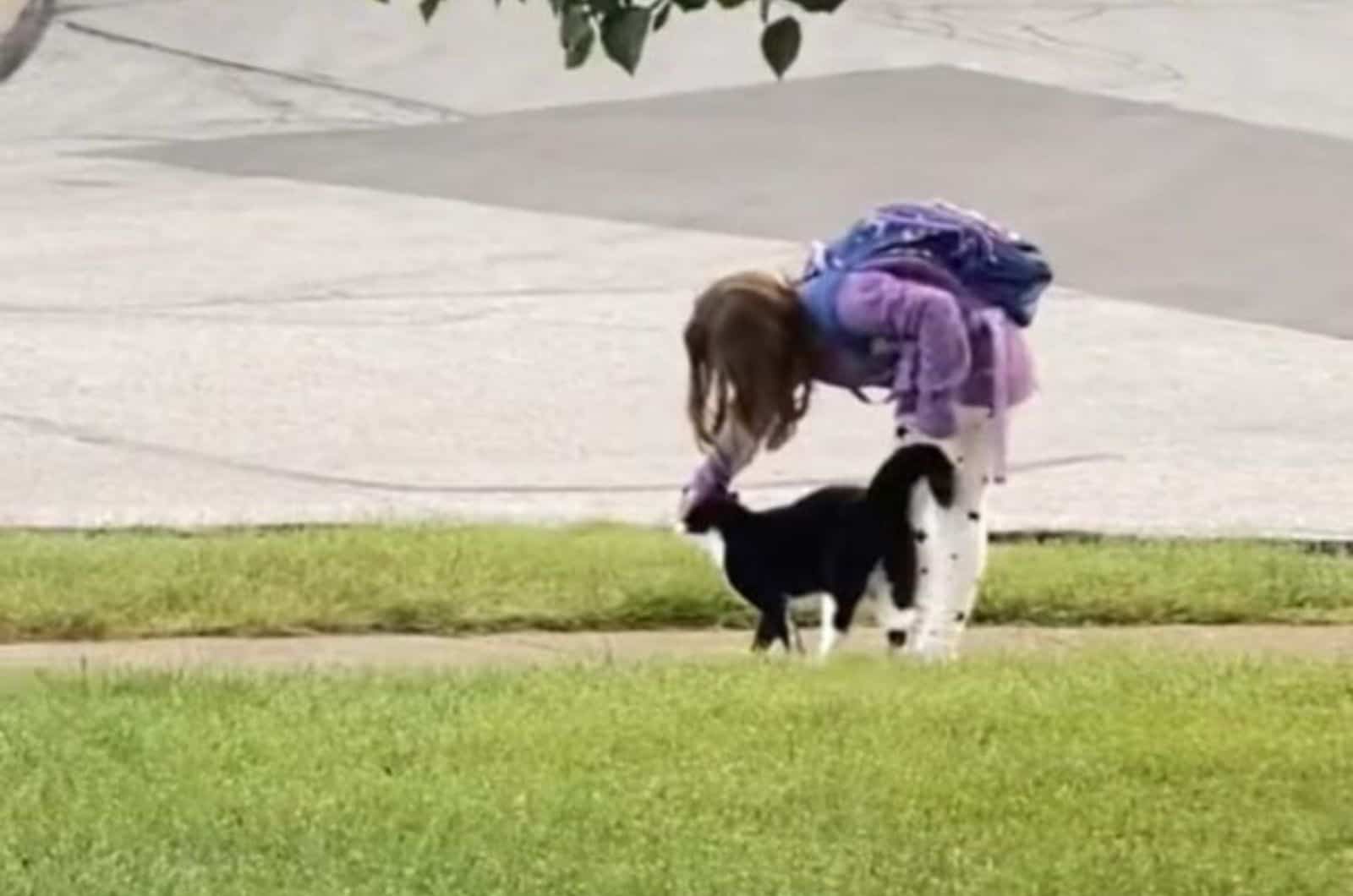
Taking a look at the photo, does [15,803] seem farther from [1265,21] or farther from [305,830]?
[1265,21]

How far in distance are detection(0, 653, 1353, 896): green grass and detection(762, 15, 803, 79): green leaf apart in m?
1.78

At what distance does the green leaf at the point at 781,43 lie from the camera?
4137 millimetres

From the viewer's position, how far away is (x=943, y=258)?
7586mm

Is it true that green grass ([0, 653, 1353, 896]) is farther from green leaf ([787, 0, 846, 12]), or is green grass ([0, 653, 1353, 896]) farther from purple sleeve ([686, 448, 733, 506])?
green leaf ([787, 0, 846, 12])

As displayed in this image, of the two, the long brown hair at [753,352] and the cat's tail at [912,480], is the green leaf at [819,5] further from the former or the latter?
the cat's tail at [912,480]

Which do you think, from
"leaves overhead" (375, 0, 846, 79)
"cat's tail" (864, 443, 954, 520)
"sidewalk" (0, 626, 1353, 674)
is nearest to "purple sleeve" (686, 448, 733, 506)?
"cat's tail" (864, 443, 954, 520)

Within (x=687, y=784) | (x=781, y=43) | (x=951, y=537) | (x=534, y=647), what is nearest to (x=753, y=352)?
(x=951, y=537)

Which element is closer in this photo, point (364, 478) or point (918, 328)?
point (918, 328)

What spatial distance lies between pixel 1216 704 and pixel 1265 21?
50.6 ft

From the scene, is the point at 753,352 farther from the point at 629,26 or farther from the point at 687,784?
the point at 629,26

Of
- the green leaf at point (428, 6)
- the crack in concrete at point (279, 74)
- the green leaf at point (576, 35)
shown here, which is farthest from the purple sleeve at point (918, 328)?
the crack in concrete at point (279, 74)

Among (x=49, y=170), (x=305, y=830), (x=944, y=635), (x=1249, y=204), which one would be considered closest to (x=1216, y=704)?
(x=944, y=635)

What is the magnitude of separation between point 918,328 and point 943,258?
0.80ft

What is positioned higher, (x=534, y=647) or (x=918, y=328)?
(x=918, y=328)
